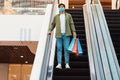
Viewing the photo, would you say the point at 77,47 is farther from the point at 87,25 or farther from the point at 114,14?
the point at 114,14

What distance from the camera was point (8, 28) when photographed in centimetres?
1416

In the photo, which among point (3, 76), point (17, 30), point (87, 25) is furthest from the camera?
point (3, 76)

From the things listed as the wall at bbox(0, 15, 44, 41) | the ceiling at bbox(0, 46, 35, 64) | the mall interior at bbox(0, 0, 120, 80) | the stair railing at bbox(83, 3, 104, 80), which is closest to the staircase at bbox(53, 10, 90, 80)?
the mall interior at bbox(0, 0, 120, 80)

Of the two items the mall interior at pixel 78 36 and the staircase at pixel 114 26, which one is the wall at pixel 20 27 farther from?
the staircase at pixel 114 26

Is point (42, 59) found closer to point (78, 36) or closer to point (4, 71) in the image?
point (78, 36)

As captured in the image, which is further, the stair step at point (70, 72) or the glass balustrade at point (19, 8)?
the glass balustrade at point (19, 8)

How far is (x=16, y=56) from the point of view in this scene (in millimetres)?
19281

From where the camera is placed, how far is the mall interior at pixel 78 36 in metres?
6.69

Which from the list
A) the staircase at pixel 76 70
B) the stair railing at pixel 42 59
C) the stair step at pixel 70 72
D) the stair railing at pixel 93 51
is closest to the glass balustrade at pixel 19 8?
the stair railing at pixel 93 51

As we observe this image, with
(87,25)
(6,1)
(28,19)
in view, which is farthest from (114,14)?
(6,1)

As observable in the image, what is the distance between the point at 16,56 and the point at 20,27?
17.8 feet

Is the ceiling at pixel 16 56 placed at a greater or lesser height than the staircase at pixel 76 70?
greater

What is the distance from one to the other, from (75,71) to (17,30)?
22.3ft

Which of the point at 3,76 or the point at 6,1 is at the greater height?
the point at 6,1
